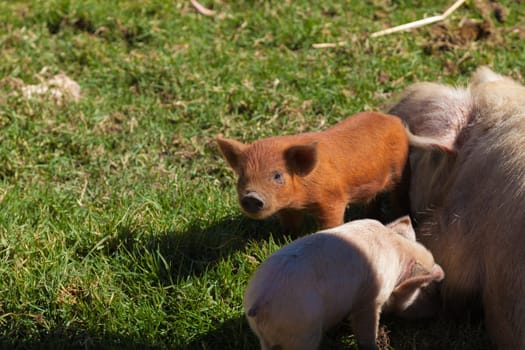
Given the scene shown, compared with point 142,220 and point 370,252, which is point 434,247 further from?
point 142,220

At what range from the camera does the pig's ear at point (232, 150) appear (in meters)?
4.21

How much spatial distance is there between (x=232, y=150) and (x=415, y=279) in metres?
1.12

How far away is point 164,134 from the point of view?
19.6 feet

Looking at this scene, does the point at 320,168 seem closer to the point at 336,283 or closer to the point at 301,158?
the point at 301,158

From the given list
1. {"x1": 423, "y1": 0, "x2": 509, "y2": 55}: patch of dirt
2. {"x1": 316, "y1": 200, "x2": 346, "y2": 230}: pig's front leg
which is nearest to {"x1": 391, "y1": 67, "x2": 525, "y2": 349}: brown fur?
{"x1": 316, "y1": 200, "x2": 346, "y2": 230}: pig's front leg

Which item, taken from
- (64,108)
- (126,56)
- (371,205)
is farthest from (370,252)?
(126,56)

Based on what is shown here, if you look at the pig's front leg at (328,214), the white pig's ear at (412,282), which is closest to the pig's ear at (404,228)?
the white pig's ear at (412,282)

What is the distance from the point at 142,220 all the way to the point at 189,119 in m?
1.53

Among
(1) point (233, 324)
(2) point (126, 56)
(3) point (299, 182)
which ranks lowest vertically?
(2) point (126, 56)

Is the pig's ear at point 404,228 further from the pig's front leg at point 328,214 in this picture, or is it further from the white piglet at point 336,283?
the pig's front leg at point 328,214

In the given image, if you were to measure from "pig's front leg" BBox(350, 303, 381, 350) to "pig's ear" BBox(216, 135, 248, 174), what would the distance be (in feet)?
3.29

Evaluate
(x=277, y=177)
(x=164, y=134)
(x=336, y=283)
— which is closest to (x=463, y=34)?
(x=164, y=134)

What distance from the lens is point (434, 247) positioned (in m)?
4.24

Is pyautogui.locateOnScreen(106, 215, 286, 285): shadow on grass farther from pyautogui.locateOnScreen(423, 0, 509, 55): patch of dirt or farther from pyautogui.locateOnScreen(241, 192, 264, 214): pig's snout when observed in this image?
pyautogui.locateOnScreen(423, 0, 509, 55): patch of dirt
